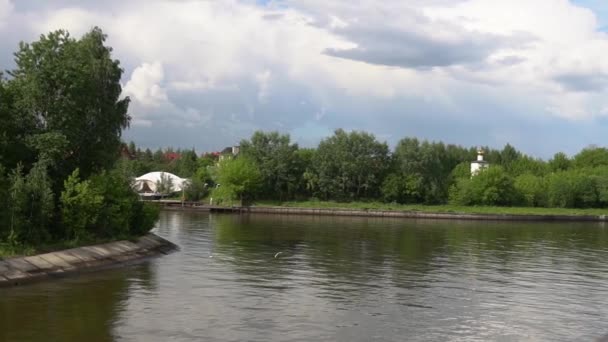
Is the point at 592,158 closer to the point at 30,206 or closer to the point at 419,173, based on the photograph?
the point at 419,173

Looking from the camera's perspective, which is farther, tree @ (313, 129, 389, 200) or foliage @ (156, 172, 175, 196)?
foliage @ (156, 172, 175, 196)

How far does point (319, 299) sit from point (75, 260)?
16.5 m

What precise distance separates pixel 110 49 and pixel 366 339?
37.4 m

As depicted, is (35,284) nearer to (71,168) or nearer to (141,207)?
(71,168)

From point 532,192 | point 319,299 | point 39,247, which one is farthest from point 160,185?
point 319,299

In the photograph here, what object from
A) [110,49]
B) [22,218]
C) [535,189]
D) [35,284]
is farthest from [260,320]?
[535,189]

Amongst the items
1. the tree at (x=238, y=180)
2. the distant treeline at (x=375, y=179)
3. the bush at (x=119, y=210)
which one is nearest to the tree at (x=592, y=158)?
the distant treeline at (x=375, y=179)

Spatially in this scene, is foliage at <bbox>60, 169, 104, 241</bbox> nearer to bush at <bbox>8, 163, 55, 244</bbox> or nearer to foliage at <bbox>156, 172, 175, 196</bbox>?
bush at <bbox>8, 163, 55, 244</bbox>

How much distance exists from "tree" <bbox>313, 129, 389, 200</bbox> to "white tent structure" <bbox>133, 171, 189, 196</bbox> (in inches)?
1271

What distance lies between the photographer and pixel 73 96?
156ft

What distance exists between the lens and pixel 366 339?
26.7 metres

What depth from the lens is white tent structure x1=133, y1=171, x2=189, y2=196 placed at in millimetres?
159788

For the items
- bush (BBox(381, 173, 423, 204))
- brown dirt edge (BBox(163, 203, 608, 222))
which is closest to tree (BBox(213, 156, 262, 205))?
brown dirt edge (BBox(163, 203, 608, 222))

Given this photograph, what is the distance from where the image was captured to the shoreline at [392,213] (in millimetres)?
133625
